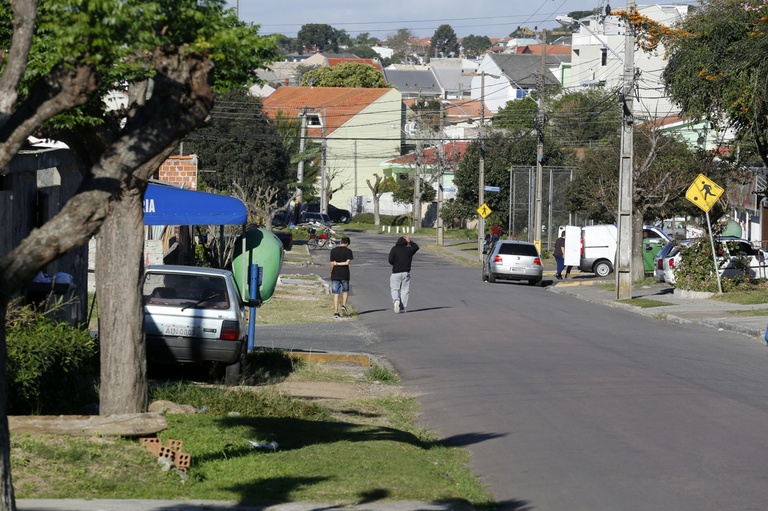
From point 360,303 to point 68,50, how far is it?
23.2 metres

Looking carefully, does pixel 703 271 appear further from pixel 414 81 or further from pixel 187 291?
pixel 414 81

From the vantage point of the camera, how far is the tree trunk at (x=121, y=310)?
31.1 feet

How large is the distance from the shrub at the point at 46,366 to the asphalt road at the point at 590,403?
3793mm

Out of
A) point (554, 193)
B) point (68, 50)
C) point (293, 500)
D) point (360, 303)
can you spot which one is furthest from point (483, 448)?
point (554, 193)

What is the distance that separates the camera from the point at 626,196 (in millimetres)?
30000

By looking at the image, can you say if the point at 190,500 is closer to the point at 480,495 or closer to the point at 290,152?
the point at 480,495

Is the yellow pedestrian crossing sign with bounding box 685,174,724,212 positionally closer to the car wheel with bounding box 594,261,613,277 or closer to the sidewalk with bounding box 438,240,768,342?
the sidewalk with bounding box 438,240,768,342

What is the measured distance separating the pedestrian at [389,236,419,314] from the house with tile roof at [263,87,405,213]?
6387cm

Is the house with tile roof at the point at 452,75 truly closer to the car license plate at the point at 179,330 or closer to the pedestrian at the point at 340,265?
the pedestrian at the point at 340,265

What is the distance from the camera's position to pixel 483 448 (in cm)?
1040

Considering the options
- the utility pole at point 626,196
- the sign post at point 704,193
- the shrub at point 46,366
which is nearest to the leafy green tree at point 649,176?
the utility pole at point 626,196

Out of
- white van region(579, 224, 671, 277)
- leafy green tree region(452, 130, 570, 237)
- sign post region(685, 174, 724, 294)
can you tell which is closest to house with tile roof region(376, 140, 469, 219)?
leafy green tree region(452, 130, 570, 237)

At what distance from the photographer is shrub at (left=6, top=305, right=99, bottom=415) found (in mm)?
9891

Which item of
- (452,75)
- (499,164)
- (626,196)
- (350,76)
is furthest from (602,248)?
(452,75)
